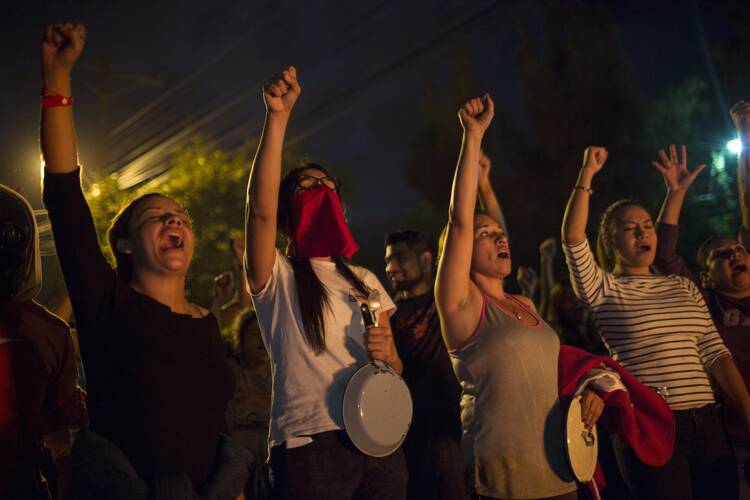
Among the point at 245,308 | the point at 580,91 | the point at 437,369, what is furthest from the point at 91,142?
the point at 437,369

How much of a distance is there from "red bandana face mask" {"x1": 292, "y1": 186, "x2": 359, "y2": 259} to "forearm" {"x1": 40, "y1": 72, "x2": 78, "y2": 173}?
958mm

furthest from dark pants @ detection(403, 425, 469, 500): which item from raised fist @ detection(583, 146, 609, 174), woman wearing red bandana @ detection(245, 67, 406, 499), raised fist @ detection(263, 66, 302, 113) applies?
raised fist @ detection(263, 66, 302, 113)

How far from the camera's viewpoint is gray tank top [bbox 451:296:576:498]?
10.3 ft

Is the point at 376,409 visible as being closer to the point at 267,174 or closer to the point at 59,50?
the point at 267,174

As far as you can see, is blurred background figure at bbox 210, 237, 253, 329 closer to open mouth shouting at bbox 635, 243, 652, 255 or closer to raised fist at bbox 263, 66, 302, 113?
raised fist at bbox 263, 66, 302, 113

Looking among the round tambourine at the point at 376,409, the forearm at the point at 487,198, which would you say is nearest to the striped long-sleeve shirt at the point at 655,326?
the forearm at the point at 487,198

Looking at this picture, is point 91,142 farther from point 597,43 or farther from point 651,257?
point 651,257

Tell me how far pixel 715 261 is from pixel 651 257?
836 mm

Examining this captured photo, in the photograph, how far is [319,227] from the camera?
3.17 m

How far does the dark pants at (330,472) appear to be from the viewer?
8.92ft

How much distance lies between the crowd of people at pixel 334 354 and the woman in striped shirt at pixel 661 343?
0.01m

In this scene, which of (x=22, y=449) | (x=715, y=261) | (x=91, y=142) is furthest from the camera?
(x=91, y=142)

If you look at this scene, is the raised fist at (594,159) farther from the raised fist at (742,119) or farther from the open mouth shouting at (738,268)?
the raised fist at (742,119)

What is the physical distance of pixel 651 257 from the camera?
14.8 ft
